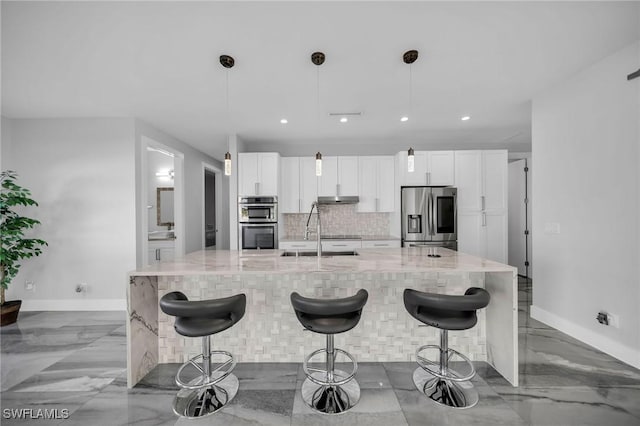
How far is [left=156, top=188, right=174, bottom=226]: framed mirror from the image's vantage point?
5.54 meters

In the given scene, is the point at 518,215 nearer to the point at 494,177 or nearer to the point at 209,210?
the point at 494,177

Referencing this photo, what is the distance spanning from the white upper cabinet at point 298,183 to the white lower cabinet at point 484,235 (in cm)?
249

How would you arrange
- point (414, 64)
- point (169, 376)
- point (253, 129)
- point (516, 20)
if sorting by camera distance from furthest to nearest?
point (253, 129) < point (414, 64) < point (169, 376) < point (516, 20)

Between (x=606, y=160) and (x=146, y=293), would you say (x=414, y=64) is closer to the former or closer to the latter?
(x=606, y=160)

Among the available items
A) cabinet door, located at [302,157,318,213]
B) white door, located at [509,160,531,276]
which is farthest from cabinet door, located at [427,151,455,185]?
cabinet door, located at [302,157,318,213]

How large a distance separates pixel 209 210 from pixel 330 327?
523cm

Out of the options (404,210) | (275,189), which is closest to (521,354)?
(404,210)

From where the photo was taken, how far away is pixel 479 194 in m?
4.28

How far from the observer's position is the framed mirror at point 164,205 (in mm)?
5539

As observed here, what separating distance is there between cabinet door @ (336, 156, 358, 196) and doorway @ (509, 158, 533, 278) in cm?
312

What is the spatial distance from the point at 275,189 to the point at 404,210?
212cm

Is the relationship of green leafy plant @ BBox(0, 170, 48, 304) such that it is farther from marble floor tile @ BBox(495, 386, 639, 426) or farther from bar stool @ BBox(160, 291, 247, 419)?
marble floor tile @ BBox(495, 386, 639, 426)

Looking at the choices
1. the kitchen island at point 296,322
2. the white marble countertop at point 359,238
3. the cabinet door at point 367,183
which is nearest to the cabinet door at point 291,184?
the white marble countertop at point 359,238

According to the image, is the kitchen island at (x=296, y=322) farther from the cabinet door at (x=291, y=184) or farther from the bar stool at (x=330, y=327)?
the cabinet door at (x=291, y=184)
